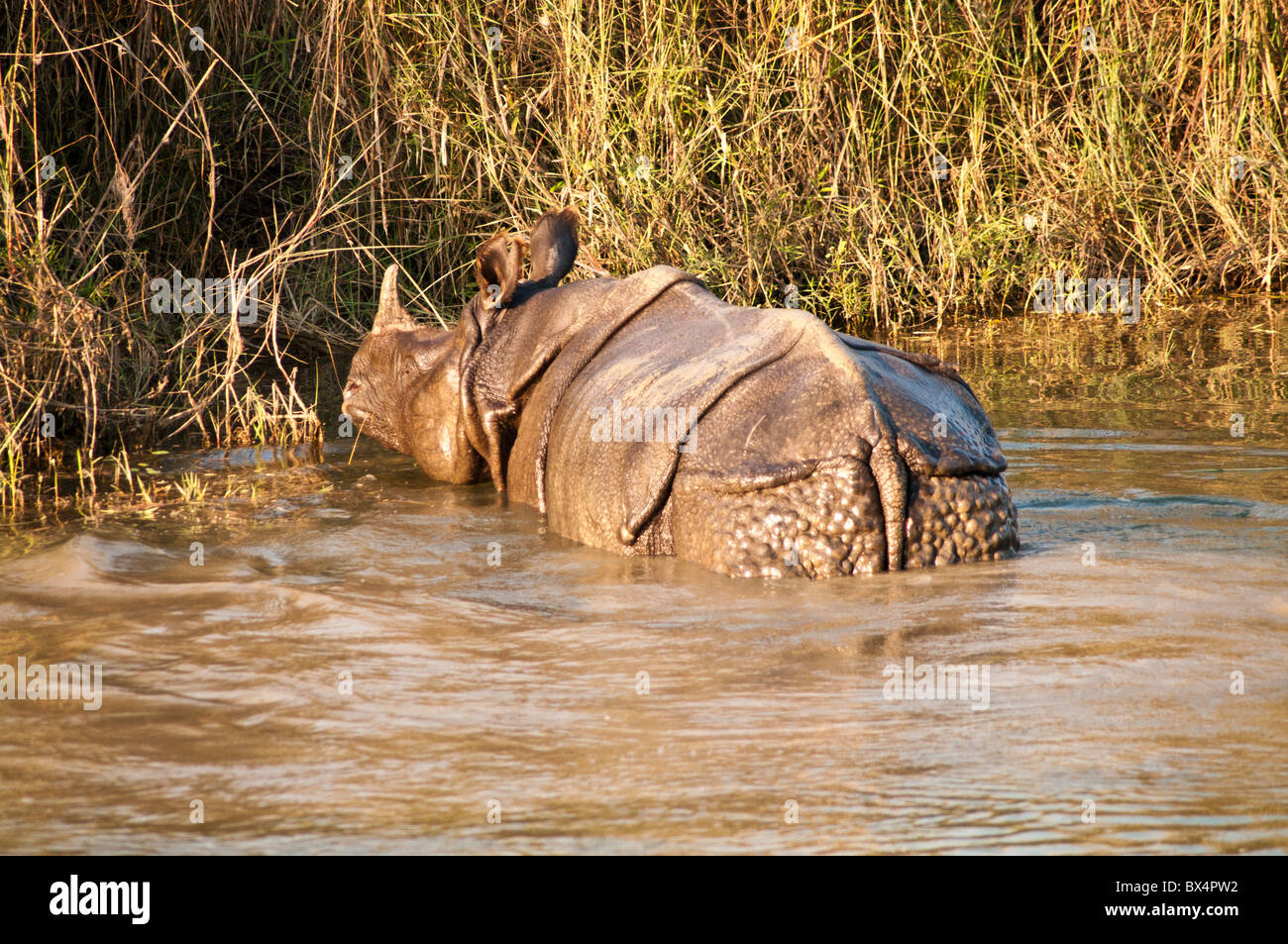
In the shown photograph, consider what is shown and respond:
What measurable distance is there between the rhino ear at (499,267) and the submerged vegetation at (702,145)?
203cm

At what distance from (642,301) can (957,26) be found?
5032 mm

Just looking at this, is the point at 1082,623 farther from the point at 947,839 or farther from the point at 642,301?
the point at 642,301

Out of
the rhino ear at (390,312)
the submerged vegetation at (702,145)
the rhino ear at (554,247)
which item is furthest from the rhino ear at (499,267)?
the submerged vegetation at (702,145)

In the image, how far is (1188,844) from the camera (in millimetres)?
2713

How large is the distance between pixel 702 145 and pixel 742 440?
16.1 feet

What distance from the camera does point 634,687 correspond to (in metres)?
3.70

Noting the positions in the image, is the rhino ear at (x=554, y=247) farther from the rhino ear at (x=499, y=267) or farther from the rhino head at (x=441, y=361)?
the rhino ear at (x=499, y=267)

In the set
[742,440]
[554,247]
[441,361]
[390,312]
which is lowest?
[742,440]

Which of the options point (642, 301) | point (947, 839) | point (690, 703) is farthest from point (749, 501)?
point (947, 839)

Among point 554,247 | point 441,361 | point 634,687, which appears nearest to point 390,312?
point 441,361

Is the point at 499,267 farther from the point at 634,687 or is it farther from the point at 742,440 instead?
the point at 634,687

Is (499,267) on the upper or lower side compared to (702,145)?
lower

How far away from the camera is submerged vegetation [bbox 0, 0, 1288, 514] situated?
8.60 m

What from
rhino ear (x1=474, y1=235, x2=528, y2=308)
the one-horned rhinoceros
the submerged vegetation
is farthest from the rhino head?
the submerged vegetation
